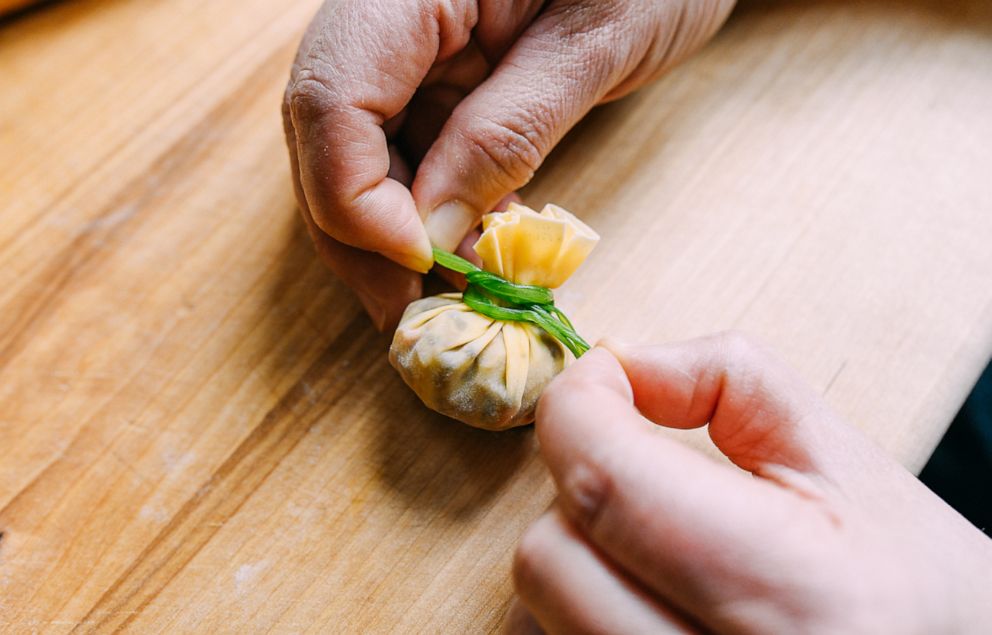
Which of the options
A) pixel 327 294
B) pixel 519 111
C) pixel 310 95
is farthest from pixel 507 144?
pixel 327 294

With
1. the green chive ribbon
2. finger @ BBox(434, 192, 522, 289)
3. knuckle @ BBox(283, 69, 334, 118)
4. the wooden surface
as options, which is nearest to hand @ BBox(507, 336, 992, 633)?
the green chive ribbon

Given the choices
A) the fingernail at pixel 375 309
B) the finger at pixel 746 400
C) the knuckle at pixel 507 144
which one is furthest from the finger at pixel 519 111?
the finger at pixel 746 400

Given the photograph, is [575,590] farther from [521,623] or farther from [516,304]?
[516,304]

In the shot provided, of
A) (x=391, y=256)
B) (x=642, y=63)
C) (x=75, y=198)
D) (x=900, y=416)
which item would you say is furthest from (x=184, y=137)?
(x=900, y=416)

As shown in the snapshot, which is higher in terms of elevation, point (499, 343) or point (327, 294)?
point (499, 343)

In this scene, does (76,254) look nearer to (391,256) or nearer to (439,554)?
(391,256)

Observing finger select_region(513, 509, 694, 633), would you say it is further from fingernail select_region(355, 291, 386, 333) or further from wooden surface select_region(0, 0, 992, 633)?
fingernail select_region(355, 291, 386, 333)
